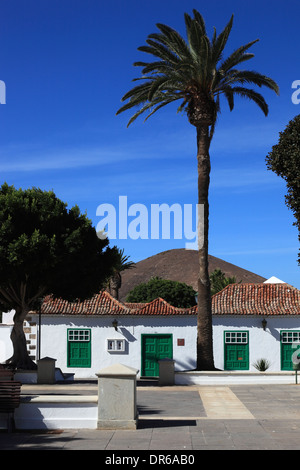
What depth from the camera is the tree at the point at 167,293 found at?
224 ft

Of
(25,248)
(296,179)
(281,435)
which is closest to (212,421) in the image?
(281,435)

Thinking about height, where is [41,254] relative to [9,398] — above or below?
above

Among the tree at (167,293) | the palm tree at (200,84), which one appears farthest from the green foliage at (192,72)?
the tree at (167,293)

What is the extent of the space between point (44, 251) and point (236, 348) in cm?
1403

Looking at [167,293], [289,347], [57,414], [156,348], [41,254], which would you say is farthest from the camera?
[167,293]

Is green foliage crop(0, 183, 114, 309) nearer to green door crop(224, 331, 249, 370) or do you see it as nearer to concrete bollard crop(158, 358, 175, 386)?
→ concrete bollard crop(158, 358, 175, 386)

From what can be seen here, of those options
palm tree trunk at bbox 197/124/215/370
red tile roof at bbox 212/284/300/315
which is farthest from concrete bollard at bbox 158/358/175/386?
red tile roof at bbox 212/284/300/315

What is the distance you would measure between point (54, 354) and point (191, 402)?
17.5 metres

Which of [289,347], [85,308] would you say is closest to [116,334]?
[85,308]

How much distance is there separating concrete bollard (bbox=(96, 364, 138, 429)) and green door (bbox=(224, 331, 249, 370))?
21.9 m

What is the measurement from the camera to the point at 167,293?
68562 millimetres

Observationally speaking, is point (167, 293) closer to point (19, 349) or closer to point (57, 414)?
point (19, 349)

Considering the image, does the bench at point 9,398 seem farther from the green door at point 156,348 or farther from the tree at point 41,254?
the green door at point 156,348

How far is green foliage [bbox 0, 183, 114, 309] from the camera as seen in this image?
24.6 meters
